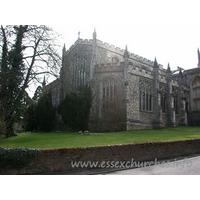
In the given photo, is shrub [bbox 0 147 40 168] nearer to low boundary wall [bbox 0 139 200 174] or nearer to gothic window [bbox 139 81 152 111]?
low boundary wall [bbox 0 139 200 174]

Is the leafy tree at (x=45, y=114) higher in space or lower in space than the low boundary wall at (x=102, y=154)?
higher

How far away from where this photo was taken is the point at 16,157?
24.6ft

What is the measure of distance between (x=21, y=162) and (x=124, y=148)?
4.51m

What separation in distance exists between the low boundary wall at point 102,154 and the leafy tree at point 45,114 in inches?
664

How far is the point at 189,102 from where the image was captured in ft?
103

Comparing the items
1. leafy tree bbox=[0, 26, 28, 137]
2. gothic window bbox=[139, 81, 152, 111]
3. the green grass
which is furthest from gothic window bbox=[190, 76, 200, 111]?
leafy tree bbox=[0, 26, 28, 137]

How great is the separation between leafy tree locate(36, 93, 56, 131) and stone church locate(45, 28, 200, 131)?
245 cm

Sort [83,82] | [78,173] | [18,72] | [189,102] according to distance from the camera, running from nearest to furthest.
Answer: [78,173] → [18,72] → [83,82] → [189,102]

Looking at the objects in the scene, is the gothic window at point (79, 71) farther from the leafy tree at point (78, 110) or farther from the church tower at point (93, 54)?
the leafy tree at point (78, 110)

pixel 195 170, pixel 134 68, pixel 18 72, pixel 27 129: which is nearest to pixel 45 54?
pixel 18 72

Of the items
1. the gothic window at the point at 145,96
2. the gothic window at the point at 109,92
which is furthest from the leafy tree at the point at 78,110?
the gothic window at the point at 145,96

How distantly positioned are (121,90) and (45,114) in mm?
9678

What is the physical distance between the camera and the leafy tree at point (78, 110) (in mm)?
21141

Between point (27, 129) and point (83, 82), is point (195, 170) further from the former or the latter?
point (27, 129)
